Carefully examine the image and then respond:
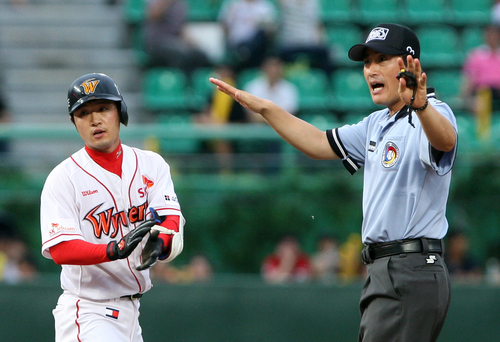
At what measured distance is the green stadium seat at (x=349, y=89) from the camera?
391 inches

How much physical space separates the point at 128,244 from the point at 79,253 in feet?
1.05

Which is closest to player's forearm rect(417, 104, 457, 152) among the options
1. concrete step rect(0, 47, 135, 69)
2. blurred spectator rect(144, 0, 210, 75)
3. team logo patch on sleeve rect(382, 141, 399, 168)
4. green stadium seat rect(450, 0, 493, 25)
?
team logo patch on sleeve rect(382, 141, 399, 168)

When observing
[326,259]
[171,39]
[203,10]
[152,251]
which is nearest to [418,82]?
[152,251]

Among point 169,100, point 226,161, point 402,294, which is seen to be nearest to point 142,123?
point 169,100

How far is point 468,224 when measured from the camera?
666cm

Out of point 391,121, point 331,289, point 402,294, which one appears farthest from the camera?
point 331,289

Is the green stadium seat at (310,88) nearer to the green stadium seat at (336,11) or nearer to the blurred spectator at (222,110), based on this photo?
the blurred spectator at (222,110)

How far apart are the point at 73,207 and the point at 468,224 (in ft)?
13.5

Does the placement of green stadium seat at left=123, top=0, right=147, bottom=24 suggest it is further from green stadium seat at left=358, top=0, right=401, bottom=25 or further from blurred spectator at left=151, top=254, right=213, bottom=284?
blurred spectator at left=151, top=254, right=213, bottom=284

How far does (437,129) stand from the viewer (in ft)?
10.6

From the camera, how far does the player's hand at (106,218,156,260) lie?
3.51 meters


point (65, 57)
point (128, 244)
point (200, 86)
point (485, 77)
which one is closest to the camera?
point (128, 244)

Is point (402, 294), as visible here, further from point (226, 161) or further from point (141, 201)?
point (226, 161)

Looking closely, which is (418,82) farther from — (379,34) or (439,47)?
(439,47)
